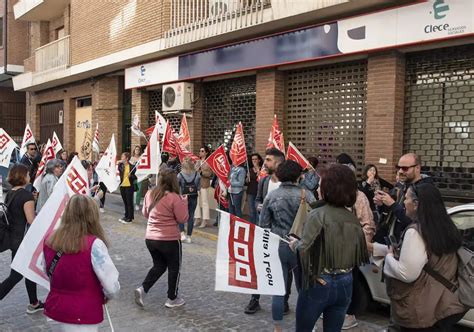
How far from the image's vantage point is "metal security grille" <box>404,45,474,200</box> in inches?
344

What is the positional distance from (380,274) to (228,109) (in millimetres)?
9092

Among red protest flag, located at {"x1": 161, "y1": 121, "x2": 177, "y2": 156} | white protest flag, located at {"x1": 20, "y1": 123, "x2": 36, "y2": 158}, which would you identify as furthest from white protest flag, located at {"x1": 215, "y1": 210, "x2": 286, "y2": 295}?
white protest flag, located at {"x1": 20, "y1": 123, "x2": 36, "y2": 158}

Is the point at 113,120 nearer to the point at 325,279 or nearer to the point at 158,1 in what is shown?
the point at 158,1

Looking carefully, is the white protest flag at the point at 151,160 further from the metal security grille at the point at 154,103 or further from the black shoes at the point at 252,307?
the metal security grille at the point at 154,103

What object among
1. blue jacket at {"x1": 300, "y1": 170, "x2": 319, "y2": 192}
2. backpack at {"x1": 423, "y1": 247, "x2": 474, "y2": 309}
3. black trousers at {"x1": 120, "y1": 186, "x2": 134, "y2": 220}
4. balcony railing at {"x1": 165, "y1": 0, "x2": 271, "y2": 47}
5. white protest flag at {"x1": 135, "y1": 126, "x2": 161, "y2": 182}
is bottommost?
black trousers at {"x1": 120, "y1": 186, "x2": 134, "y2": 220}

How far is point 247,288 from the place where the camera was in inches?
181

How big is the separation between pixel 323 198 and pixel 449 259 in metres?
0.87

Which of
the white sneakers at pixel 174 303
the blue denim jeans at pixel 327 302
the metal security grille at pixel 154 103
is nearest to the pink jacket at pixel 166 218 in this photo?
the white sneakers at pixel 174 303

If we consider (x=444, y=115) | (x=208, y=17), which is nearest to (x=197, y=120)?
(x=208, y=17)

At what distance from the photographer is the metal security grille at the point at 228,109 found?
1305 cm

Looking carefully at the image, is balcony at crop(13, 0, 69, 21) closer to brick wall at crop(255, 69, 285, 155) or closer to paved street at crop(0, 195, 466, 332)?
brick wall at crop(255, 69, 285, 155)

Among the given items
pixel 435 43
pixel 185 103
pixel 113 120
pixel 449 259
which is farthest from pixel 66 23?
pixel 449 259

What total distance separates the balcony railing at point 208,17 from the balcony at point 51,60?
7.55 metres

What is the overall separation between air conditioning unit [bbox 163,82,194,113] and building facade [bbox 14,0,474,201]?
0.09 m
